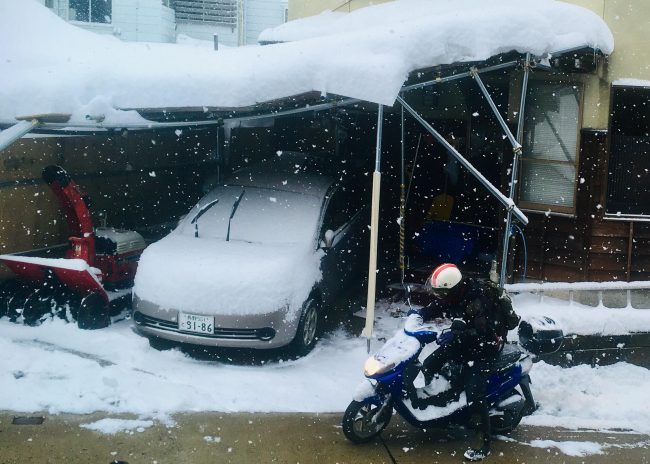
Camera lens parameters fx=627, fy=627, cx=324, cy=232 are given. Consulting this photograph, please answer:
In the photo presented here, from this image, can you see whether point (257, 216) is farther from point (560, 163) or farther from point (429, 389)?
point (560, 163)

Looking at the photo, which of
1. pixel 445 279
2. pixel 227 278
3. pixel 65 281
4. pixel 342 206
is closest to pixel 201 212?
pixel 227 278

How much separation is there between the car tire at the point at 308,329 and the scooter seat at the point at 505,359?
2.27 meters

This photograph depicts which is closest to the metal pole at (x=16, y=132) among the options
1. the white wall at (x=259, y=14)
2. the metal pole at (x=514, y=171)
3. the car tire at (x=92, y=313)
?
the car tire at (x=92, y=313)

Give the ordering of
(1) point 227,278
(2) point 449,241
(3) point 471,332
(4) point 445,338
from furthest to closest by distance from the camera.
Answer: (2) point 449,241
(1) point 227,278
(4) point 445,338
(3) point 471,332

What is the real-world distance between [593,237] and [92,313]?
6177 mm

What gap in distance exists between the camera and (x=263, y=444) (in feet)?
16.9

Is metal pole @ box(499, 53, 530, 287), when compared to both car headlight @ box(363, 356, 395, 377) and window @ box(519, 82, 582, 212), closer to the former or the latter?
window @ box(519, 82, 582, 212)

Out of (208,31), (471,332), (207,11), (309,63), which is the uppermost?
(207,11)

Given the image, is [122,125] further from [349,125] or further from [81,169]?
[349,125]

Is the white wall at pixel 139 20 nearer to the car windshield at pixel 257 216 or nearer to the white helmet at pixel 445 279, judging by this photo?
the car windshield at pixel 257 216

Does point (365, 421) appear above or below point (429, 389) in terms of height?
below

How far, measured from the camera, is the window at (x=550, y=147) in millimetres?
7891

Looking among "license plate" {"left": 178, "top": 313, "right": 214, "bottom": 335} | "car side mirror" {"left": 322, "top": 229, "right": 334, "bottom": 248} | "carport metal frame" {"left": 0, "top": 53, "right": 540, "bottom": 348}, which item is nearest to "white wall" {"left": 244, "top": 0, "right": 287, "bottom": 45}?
"carport metal frame" {"left": 0, "top": 53, "right": 540, "bottom": 348}

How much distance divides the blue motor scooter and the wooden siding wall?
266 centimetres
